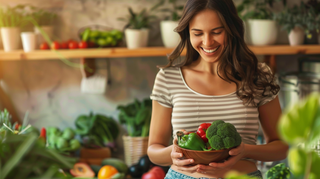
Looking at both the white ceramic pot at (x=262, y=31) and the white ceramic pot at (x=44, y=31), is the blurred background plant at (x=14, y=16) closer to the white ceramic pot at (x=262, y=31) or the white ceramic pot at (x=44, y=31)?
the white ceramic pot at (x=44, y=31)

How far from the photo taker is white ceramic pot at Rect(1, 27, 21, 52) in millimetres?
2135

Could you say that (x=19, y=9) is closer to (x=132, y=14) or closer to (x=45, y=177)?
(x=132, y=14)

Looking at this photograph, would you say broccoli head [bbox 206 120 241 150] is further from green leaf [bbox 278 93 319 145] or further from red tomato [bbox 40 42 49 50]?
red tomato [bbox 40 42 49 50]

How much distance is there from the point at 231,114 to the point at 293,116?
86 centimetres

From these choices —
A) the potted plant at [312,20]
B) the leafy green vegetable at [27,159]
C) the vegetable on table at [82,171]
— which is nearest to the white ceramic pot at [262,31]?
the potted plant at [312,20]

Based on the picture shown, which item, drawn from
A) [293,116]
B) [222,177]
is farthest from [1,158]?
[222,177]

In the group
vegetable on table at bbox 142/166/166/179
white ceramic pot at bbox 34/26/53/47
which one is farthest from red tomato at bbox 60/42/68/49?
vegetable on table at bbox 142/166/166/179

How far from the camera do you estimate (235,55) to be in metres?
1.24

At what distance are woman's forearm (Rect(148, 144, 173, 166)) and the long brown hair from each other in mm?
333

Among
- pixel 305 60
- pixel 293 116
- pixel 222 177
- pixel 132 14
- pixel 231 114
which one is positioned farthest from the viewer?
pixel 132 14

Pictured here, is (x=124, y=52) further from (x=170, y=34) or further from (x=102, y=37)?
(x=170, y=34)

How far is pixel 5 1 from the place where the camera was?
2.34m

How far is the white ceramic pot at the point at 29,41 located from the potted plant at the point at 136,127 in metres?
0.70

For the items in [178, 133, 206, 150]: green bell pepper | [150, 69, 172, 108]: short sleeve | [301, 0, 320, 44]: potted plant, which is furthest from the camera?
[301, 0, 320, 44]: potted plant
